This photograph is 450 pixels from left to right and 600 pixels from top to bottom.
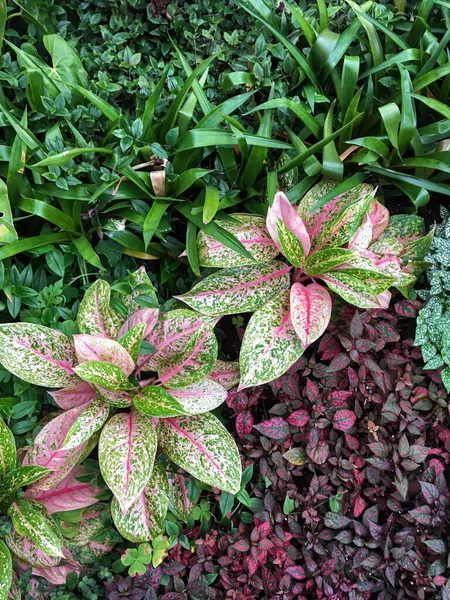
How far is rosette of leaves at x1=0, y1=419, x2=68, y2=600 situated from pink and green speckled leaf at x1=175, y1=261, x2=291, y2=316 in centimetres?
78

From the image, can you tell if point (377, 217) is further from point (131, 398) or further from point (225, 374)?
point (131, 398)

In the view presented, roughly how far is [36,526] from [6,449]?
273 millimetres

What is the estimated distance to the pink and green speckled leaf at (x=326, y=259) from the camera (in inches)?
68.4

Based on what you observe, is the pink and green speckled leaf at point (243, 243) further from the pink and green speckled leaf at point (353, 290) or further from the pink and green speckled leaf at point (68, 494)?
the pink and green speckled leaf at point (68, 494)

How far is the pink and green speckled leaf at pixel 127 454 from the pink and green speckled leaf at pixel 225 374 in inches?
11.7

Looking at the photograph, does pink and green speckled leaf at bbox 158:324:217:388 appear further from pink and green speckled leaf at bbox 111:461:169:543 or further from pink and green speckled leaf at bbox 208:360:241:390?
pink and green speckled leaf at bbox 111:461:169:543

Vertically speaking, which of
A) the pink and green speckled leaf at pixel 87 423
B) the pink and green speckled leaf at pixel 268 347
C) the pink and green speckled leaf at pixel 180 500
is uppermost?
the pink and green speckled leaf at pixel 268 347

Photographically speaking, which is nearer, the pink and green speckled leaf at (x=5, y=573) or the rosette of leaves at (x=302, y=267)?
the pink and green speckled leaf at (x=5, y=573)

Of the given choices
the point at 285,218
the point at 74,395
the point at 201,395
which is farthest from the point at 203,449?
the point at 285,218

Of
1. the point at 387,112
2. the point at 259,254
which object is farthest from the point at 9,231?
the point at 387,112

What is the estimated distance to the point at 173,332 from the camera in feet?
6.05

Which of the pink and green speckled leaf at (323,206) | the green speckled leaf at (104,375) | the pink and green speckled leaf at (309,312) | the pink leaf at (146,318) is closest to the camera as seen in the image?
the green speckled leaf at (104,375)

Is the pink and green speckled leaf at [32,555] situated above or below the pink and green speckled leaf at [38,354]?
below

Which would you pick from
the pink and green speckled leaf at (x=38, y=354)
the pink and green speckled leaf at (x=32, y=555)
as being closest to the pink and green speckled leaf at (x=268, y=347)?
the pink and green speckled leaf at (x=38, y=354)
